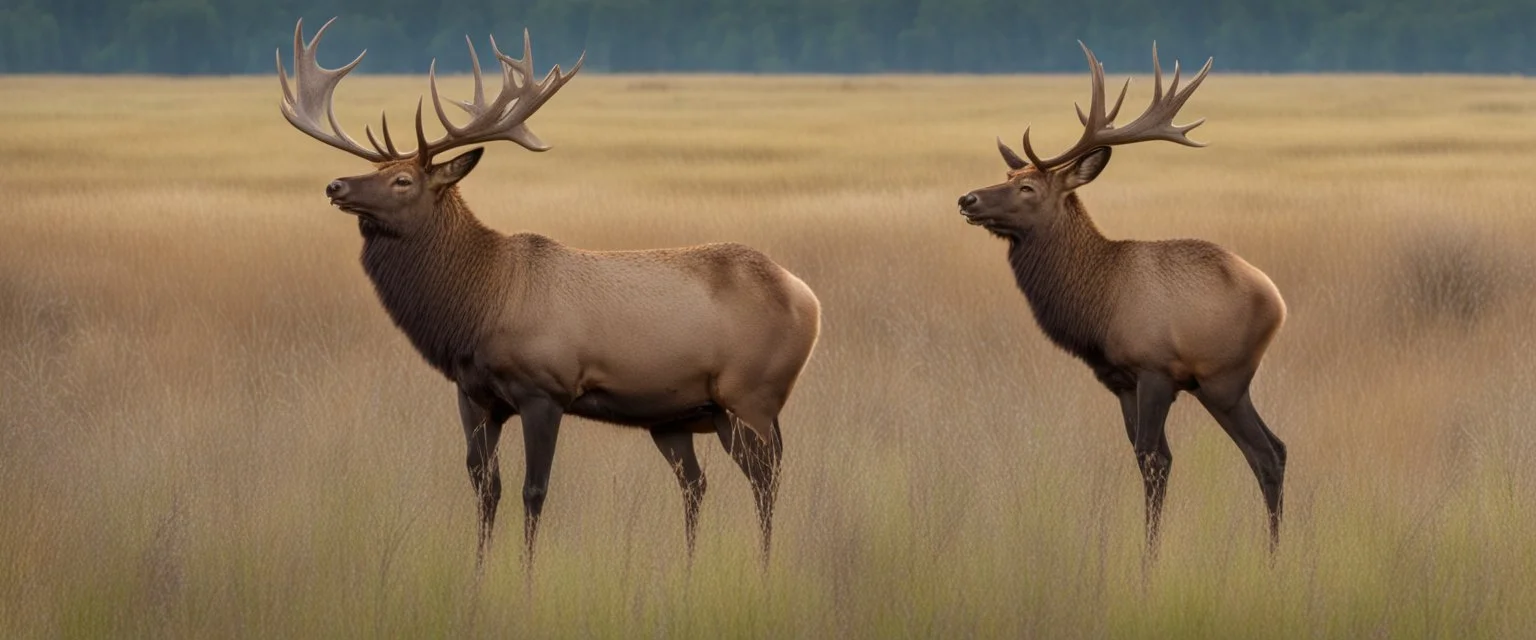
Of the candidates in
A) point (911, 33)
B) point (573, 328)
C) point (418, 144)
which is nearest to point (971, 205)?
point (573, 328)

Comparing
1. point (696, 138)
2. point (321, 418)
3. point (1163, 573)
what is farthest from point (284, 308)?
point (696, 138)

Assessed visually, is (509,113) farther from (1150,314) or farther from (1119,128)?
(1150,314)

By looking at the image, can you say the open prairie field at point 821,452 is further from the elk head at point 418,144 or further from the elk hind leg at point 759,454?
the elk head at point 418,144

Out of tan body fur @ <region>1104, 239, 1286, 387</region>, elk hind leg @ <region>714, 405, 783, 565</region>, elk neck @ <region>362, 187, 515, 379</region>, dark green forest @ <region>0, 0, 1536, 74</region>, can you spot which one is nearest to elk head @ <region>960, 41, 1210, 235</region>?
tan body fur @ <region>1104, 239, 1286, 387</region>

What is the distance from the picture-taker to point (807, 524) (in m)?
6.75

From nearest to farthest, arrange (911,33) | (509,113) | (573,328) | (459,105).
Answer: (573,328)
(509,113)
(459,105)
(911,33)

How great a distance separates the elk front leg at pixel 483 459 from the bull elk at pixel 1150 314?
1.85 meters

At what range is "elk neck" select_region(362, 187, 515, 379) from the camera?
6.62m

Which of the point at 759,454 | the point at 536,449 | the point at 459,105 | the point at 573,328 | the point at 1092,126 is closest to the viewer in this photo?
the point at 536,449

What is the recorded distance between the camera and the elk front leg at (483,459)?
6.54m

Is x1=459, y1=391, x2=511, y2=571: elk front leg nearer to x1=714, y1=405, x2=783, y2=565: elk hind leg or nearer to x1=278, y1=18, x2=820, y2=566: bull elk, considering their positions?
x1=278, y1=18, x2=820, y2=566: bull elk

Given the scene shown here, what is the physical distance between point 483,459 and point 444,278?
0.62m

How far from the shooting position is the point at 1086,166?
7379 millimetres

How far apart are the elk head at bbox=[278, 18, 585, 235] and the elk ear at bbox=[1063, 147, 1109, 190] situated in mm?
1820
